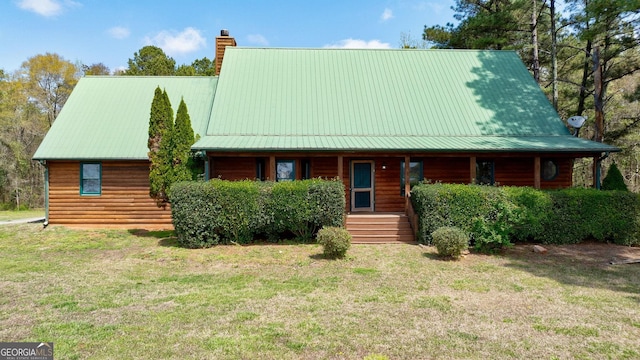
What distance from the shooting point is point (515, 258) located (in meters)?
9.62

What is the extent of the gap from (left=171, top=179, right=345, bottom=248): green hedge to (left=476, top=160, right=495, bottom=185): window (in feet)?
21.9

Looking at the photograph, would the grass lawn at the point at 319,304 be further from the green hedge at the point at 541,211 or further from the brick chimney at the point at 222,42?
the brick chimney at the point at 222,42

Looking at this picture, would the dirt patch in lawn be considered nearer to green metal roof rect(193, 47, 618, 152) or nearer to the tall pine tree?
green metal roof rect(193, 47, 618, 152)

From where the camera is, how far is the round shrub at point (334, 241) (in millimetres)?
9219

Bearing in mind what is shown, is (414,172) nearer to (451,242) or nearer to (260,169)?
(451,242)

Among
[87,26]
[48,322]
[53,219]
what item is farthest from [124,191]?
[48,322]

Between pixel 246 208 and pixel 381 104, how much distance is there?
751 centimetres

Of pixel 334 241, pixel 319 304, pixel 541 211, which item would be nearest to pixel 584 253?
pixel 541 211

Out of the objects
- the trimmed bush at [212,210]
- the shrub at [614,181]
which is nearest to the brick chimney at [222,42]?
the trimmed bush at [212,210]

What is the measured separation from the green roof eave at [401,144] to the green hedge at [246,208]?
1566mm

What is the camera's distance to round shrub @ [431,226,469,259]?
922cm

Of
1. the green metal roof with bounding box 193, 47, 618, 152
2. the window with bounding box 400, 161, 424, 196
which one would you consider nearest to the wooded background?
the green metal roof with bounding box 193, 47, 618, 152

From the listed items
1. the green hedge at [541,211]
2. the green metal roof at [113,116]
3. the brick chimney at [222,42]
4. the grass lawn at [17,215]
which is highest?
the brick chimney at [222,42]

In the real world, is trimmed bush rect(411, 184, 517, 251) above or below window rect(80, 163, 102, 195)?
below
